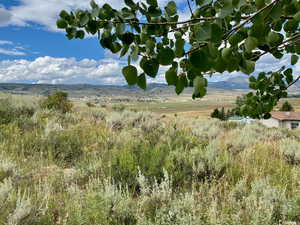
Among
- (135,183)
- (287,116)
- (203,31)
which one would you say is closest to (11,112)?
(135,183)

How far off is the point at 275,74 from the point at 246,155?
3.04m

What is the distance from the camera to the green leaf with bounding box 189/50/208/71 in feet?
2.00

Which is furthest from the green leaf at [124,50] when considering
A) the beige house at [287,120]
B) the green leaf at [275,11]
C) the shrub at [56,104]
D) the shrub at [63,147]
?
the beige house at [287,120]

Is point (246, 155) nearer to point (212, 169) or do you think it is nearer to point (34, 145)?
point (212, 169)

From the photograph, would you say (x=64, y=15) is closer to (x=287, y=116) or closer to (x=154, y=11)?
(x=154, y=11)

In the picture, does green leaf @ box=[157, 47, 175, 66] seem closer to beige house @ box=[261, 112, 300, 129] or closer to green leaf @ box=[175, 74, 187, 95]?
green leaf @ box=[175, 74, 187, 95]

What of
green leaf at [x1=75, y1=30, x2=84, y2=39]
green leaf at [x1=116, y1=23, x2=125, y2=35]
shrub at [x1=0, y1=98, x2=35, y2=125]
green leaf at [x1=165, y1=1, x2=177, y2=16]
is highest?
green leaf at [x1=165, y1=1, x2=177, y2=16]

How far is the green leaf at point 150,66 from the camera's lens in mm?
658

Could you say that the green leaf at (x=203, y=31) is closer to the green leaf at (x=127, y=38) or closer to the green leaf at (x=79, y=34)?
the green leaf at (x=127, y=38)

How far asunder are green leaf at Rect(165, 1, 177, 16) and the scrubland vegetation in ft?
5.35

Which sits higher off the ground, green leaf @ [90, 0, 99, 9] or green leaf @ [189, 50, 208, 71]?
green leaf @ [90, 0, 99, 9]

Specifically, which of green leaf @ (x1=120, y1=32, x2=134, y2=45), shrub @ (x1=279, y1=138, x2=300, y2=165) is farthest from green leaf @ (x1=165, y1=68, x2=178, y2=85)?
shrub @ (x1=279, y1=138, x2=300, y2=165)

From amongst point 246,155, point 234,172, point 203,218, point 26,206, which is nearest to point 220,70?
point 203,218

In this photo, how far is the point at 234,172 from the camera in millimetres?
3414
